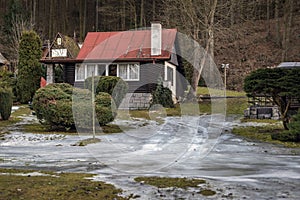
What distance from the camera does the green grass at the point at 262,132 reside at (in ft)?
48.1

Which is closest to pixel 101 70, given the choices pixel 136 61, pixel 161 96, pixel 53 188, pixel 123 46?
pixel 123 46

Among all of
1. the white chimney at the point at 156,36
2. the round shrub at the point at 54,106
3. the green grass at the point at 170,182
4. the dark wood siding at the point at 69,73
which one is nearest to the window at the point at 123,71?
the white chimney at the point at 156,36

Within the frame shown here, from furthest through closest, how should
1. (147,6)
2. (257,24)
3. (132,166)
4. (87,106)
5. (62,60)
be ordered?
(257,24)
(147,6)
(62,60)
(87,106)
(132,166)

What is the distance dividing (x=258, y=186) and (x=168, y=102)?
19459mm

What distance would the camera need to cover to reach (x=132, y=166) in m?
9.52

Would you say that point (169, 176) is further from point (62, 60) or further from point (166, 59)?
point (62, 60)

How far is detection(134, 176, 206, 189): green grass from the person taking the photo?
7242mm

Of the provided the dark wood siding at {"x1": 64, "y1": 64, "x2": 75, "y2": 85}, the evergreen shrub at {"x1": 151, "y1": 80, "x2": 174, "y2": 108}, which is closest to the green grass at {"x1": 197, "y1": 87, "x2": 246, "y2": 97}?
the evergreen shrub at {"x1": 151, "y1": 80, "x2": 174, "y2": 108}

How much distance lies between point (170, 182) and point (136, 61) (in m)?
20.7

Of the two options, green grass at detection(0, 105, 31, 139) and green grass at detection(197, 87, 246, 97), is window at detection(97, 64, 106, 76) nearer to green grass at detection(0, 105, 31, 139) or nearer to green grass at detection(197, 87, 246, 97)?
green grass at detection(0, 105, 31, 139)

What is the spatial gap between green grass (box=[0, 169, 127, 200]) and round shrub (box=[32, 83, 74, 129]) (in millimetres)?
9367

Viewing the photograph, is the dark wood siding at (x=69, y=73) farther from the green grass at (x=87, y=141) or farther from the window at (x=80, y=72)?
the green grass at (x=87, y=141)

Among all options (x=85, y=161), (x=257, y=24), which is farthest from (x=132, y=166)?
(x=257, y=24)

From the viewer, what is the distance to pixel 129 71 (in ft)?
93.3
